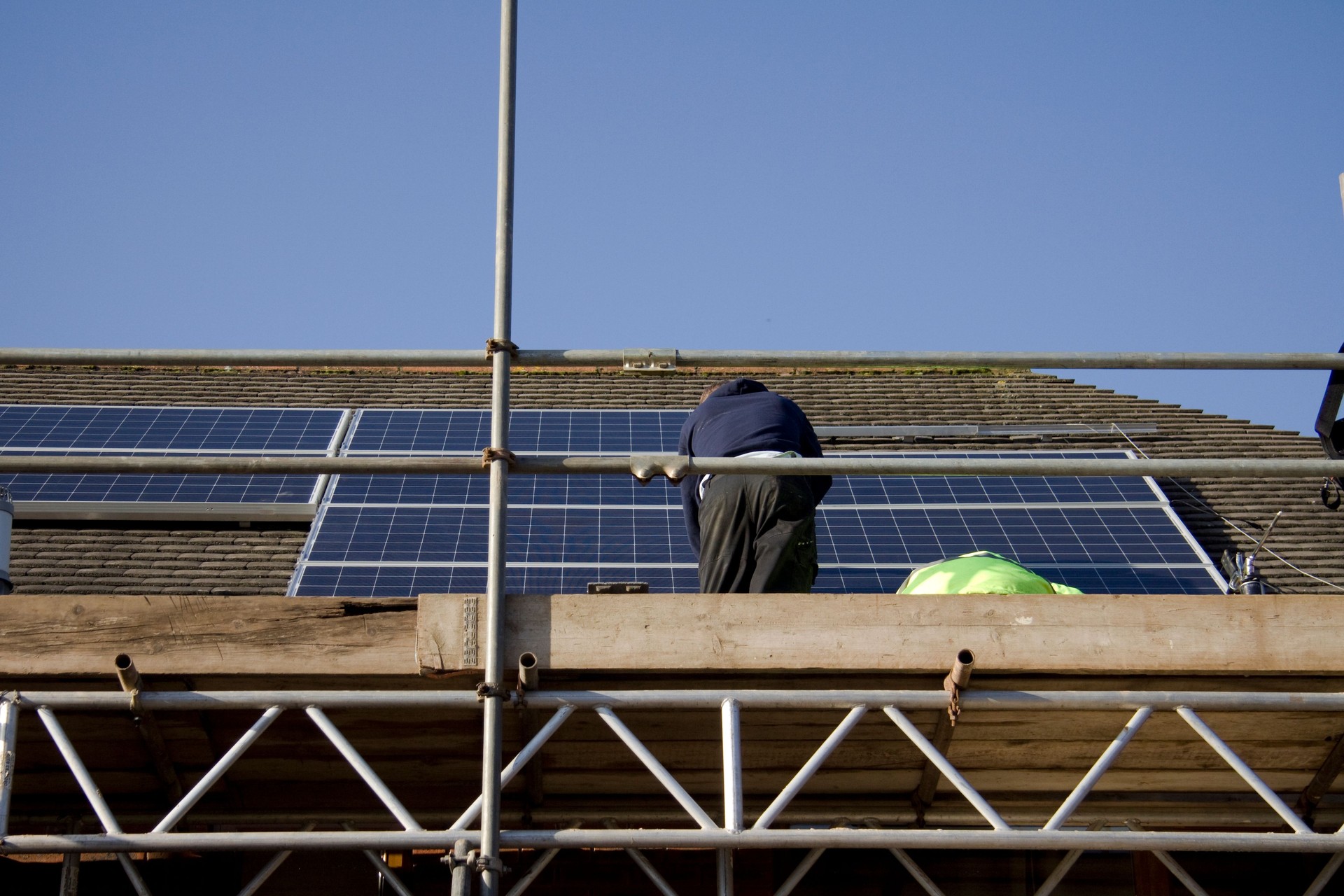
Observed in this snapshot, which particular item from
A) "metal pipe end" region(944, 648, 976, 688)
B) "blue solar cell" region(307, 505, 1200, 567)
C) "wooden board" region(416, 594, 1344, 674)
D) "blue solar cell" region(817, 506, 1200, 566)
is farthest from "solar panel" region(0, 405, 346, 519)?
"metal pipe end" region(944, 648, 976, 688)

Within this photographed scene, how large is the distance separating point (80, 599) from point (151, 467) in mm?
461

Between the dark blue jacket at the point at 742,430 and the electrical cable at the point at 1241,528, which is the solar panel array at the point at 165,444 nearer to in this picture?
the dark blue jacket at the point at 742,430

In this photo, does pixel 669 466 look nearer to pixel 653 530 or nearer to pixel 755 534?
pixel 755 534

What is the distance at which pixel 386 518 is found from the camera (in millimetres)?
8992

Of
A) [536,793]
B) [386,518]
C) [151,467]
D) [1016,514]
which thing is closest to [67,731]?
[151,467]

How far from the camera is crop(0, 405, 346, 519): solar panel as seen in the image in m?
9.49

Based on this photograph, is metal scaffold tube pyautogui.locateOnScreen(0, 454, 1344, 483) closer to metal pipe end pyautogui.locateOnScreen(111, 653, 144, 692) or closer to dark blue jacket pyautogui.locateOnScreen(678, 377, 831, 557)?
metal pipe end pyautogui.locateOnScreen(111, 653, 144, 692)

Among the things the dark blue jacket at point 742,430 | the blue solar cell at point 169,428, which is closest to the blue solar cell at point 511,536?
the blue solar cell at point 169,428

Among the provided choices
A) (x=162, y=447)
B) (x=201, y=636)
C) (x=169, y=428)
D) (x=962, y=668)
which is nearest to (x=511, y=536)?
(x=162, y=447)

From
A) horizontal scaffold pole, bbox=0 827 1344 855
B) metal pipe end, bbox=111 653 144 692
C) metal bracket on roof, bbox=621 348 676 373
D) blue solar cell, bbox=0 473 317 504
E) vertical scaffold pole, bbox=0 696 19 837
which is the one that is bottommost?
horizontal scaffold pole, bbox=0 827 1344 855

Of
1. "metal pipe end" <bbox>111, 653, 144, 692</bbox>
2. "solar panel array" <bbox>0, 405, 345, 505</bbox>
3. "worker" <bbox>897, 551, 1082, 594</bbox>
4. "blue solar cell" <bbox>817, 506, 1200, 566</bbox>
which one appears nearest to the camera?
"metal pipe end" <bbox>111, 653, 144, 692</bbox>

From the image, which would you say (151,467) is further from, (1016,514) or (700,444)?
(1016,514)

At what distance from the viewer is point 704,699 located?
4078 millimetres

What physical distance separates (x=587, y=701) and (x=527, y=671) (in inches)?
8.1
